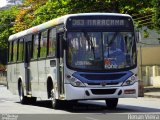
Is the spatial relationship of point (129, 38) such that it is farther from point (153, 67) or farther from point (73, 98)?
point (153, 67)

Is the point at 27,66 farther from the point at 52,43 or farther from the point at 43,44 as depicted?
the point at 52,43

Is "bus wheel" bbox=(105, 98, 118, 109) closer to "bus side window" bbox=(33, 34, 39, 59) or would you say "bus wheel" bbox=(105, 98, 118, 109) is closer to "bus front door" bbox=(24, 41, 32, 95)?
"bus side window" bbox=(33, 34, 39, 59)

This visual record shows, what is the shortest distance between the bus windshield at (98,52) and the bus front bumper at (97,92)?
2.27ft

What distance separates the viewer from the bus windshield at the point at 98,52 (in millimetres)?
17875

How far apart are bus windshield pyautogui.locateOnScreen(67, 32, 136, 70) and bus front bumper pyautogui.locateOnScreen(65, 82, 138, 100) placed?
27.2 inches

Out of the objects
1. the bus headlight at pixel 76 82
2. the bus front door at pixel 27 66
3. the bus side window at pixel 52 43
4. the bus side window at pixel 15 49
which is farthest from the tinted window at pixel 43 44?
the bus side window at pixel 15 49

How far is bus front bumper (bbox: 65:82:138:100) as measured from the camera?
17.6 metres

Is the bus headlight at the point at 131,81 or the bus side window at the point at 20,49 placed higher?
the bus side window at the point at 20,49

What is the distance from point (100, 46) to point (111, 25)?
96 cm

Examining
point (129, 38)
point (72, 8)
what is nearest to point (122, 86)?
point (129, 38)

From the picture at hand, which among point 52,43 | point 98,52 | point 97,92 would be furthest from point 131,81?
point 52,43

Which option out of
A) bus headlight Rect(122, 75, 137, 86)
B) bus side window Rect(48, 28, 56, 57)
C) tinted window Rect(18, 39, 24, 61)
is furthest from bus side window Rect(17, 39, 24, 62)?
bus headlight Rect(122, 75, 137, 86)

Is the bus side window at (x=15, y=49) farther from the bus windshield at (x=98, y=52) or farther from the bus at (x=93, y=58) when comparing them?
the bus windshield at (x=98, y=52)

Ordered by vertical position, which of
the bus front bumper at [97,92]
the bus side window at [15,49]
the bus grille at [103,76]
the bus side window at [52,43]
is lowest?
the bus front bumper at [97,92]
